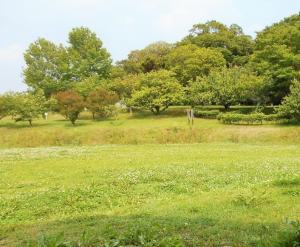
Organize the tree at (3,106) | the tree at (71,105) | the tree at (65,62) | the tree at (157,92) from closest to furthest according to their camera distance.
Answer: the tree at (71,105), the tree at (3,106), the tree at (157,92), the tree at (65,62)

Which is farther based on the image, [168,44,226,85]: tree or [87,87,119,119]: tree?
[168,44,226,85]: tree

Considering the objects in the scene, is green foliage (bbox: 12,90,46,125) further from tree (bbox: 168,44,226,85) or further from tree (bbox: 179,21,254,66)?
tree (bbox: 179,21,254,66)

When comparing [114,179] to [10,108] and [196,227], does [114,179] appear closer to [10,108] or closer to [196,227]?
[196,227]

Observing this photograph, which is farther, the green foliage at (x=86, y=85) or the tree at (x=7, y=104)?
the green foliage at (x=86, y=85)

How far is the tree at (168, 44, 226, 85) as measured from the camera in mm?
60912

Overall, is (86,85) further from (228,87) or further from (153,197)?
(153,197)

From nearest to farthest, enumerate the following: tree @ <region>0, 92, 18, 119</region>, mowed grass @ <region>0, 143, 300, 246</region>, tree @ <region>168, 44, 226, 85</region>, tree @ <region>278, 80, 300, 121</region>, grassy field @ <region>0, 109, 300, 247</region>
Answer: grassy field @ <region>0, 109, 300, 247</region> → mowed grass @ <region>0, 143, 300, 246</region> → tree @ <region>278, 80, 300, 121</region> → tree @ <region>0, 92, 18, 119</region> → tree @ <region>168, 44, 226, 85</region>

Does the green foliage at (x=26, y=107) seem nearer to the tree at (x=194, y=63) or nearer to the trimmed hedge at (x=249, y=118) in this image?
the tree at (x=194, y=63)

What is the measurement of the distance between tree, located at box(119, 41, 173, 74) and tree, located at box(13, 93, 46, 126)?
23439 millimetres

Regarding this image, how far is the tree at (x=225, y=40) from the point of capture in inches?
2778

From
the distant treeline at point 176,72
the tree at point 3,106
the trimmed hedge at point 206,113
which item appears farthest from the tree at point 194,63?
the tree at point 3,106

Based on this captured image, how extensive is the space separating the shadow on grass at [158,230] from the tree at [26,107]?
A: 138 ft

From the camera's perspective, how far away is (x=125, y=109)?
2512 inches

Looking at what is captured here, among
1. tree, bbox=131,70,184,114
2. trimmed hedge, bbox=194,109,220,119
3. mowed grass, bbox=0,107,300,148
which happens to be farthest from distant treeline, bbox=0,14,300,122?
mowed grass, bbox=0,107,300,148
